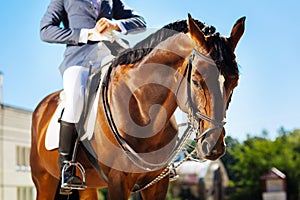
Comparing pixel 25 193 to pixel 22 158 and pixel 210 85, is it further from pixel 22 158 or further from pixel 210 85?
pixel 210 85

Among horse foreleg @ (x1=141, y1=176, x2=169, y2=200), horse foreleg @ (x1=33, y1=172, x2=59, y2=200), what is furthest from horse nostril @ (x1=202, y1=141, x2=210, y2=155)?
horse foreleg @ (x1=33, y1=172, x2=59, y2=200)

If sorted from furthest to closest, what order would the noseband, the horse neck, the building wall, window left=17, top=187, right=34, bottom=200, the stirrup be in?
window left=17, top=187, right=34, bottom=200 → the building wall → the stirrup → the horse neck → the noseband

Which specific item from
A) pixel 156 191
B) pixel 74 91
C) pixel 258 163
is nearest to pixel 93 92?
pixel 74 91

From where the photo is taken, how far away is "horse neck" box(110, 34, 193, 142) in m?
3.89

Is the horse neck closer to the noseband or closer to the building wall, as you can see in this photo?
the noseband

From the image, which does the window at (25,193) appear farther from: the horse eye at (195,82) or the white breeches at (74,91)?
the horse eye at (195,82)

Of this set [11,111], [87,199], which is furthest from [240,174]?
[87,199]

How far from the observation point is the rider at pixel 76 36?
434 centimetres

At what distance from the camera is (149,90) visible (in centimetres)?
401

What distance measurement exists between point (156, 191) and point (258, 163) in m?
40.2

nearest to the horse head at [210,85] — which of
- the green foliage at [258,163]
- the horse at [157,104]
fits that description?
the horse at [157,104]

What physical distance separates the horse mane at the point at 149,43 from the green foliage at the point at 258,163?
34838 millimetres

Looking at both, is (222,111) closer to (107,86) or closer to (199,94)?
(199,94)

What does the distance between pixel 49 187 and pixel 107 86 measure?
129cm
